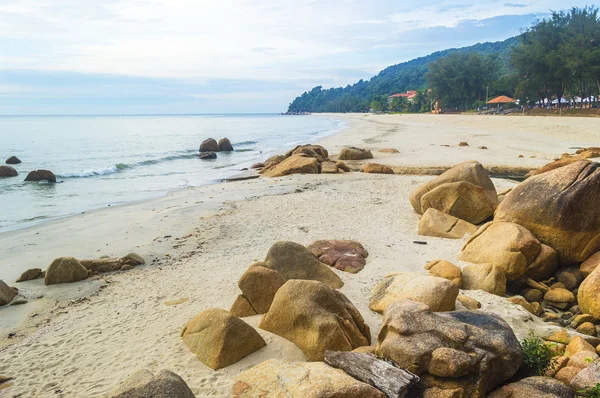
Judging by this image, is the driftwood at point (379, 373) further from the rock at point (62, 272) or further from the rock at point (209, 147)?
the rock at point (209, 147)

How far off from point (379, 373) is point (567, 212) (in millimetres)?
6283

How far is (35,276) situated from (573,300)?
10.9 meters

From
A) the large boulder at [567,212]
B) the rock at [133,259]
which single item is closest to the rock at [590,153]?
the large boulder at [567,212]

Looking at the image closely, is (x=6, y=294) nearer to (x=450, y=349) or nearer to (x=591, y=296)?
(x=450, y=349)

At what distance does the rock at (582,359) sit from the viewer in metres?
5.19

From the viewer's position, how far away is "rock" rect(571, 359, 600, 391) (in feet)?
15.5

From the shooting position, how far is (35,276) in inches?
382

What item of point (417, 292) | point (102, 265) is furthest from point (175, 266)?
point (417, 292)

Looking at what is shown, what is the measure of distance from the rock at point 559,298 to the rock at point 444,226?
295cm

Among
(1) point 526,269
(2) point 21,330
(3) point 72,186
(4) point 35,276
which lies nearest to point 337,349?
(1) point 526,269

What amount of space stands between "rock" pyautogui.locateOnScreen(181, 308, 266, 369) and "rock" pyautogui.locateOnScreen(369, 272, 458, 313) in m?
2.25

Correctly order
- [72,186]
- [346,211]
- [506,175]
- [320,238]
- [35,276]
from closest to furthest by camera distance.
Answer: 1. [35,276]
2. [320,238]
3. [346,211]
4. [506,175]
5. [72,186]

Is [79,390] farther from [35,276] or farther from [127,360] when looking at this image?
[35,276]

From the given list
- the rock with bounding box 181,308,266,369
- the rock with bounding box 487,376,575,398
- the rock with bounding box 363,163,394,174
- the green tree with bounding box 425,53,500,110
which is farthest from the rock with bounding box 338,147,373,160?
the green tree with bounding box 425,53,500,110
